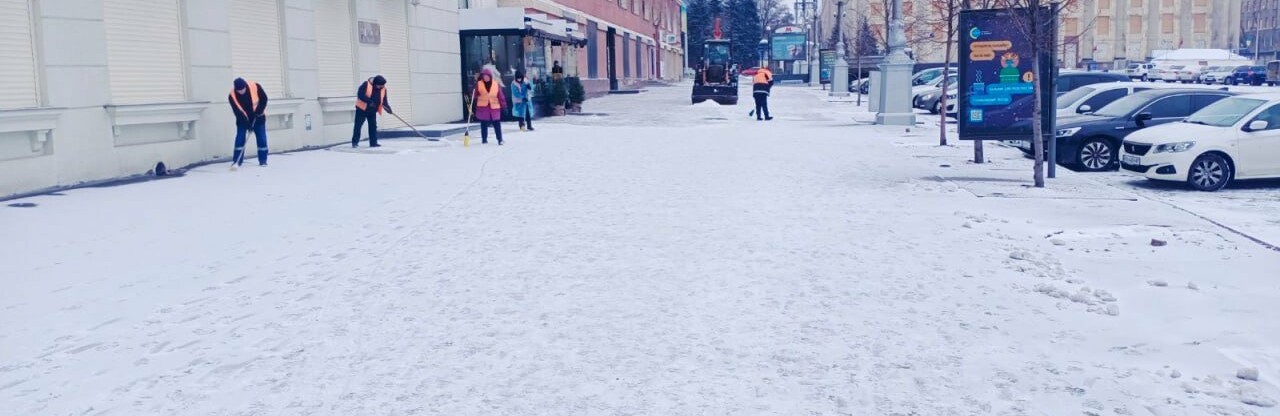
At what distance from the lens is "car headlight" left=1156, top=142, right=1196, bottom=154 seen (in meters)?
13.9

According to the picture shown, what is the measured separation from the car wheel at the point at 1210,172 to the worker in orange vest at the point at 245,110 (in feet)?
41.6

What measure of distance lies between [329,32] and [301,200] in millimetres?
9923

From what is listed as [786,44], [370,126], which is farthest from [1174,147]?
[786,44]

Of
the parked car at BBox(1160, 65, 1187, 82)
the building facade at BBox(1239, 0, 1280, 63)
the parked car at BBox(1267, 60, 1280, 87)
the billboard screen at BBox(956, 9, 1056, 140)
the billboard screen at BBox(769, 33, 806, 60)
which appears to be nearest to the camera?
the billboard screen at BBox(956, 9, 1056, 140)

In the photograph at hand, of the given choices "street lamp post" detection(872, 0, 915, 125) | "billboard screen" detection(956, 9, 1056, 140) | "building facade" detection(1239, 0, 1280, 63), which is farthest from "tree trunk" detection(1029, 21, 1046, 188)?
"building facade" detection(1239, 0, 1280, 63)

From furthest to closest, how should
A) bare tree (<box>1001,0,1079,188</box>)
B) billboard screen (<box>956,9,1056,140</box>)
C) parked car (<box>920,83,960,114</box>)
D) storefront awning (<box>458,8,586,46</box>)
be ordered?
parked car (<box>920,83,960,114</box>)
storefront awning (<box>458,8,586,46</box>)
billboard screen (<box>956,9,1056,140</box>)
bare tree (<box>1001,0,1079,188</box>)

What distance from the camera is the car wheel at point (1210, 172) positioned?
1388 centimetres

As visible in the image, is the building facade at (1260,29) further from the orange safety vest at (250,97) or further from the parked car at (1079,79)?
the orange safety vest at (250,97)

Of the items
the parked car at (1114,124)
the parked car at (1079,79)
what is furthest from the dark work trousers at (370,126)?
the parked car at (1079,79)

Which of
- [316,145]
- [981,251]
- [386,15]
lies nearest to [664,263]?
[981,251]

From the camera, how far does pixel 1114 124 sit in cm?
1642

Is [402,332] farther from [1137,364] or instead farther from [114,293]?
[1137,364]

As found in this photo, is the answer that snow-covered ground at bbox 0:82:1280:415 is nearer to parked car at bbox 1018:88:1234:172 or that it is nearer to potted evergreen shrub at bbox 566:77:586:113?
parked car at bbox 1018:88:1234:172

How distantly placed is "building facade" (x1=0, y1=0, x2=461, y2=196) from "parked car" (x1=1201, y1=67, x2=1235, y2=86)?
52.1 m
